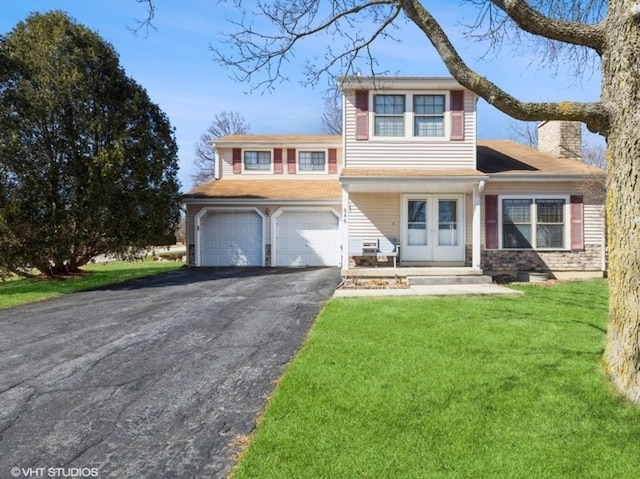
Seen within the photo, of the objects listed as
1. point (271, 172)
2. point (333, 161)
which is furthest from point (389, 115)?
point (271, 172)

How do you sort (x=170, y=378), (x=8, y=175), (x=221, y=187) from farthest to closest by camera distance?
(x=221, y=187), (x=8, y=175), (x=170, y=378)

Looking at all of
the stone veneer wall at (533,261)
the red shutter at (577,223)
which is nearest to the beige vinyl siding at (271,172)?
the stone veneer wall at (533,261)

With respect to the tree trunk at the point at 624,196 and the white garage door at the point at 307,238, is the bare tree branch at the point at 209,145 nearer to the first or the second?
the white garage door at the point at 307,238

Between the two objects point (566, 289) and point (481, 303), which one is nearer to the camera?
point (481, 303)

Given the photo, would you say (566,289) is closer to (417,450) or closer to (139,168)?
(417,450)

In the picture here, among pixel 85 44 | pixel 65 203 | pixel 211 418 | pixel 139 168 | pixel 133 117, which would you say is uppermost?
pixel 85 44

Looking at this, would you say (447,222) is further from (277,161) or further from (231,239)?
(277,161)

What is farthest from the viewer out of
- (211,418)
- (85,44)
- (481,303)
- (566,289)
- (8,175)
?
(85,44)

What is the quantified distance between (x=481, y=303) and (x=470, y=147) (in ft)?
20.0

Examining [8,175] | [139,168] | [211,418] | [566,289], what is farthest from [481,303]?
[8,175]

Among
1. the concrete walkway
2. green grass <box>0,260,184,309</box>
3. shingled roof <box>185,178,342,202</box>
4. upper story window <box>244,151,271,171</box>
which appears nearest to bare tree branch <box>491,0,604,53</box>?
the concrete walkway

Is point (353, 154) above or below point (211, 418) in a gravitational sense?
above

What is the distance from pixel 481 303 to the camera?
7926mm

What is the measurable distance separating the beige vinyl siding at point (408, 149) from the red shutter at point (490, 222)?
3.72 feet
